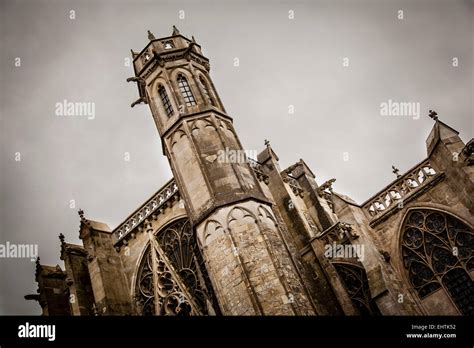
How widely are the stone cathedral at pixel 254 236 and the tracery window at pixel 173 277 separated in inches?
1.8

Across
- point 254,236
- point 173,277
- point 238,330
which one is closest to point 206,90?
point 254,236

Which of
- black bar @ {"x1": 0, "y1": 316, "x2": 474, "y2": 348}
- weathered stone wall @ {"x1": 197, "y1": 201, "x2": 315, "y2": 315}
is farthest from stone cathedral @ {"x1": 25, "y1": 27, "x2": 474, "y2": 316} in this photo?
black bar @ {"x1": 0, "y1": 316, "x2": 474, "y2": 348}

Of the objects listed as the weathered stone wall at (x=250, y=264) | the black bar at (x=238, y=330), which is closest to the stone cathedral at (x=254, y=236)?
the weathered stone wall at (x=250, y=264)

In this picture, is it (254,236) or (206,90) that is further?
(206,90)

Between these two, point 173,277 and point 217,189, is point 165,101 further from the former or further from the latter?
point 173,277

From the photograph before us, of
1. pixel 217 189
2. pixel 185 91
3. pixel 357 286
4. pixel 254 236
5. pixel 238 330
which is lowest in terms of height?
pixel 238 330

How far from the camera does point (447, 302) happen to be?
41.4 feet

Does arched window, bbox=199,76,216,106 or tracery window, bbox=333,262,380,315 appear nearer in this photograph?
tracery window, bbox=333,262,380,315

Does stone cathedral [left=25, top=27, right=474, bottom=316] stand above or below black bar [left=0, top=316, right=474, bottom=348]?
above

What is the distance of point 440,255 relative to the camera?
1301cm

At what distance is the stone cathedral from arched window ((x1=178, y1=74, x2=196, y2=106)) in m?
0.05

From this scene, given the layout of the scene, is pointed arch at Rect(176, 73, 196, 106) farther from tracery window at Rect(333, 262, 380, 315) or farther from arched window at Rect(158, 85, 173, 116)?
tracery window at Rect(333, 262, 380, 315)

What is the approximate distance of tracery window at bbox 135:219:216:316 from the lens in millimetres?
15516

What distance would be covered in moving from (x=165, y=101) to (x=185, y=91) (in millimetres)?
775
